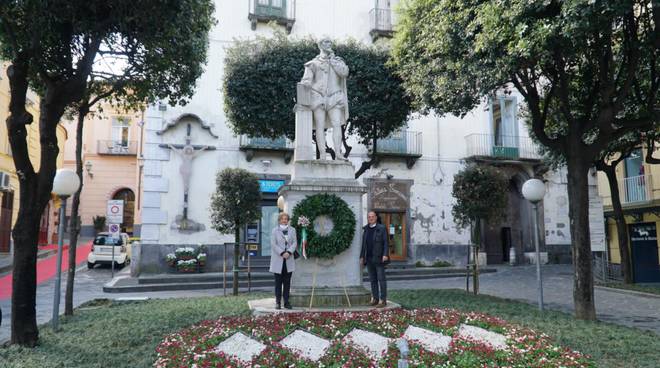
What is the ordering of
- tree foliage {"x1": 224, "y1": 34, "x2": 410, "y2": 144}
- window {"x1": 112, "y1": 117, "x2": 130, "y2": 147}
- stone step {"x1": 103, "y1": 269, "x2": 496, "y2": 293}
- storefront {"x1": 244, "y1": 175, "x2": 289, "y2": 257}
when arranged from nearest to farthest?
stone step {"x1": 103, "y1": 269, "x2": 496, "y2": 293} → tree foliage {"x1": 224, "y1": 34, "x2": 410, "y2": 144} → storefront {"x1": 244, "y1": 175, "x2": 289, "y2": 257} → window {"x1": 112, "y1": 117, "x2": 130, "y2": 147}

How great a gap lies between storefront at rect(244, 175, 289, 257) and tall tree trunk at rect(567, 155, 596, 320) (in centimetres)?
1419

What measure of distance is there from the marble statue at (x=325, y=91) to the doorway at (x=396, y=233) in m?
13.8

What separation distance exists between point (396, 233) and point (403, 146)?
4.15 m

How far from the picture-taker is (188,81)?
1149cm

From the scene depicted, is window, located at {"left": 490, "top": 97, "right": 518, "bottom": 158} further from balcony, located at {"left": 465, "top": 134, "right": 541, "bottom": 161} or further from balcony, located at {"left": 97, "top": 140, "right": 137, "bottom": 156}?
balcony, located at {"left": 97, "top": 140, "right": 137, "bottom": 156}

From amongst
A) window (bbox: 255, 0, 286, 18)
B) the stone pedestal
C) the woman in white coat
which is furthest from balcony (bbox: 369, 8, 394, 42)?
the woman in white coat

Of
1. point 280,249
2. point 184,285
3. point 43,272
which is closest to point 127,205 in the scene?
point 43,272

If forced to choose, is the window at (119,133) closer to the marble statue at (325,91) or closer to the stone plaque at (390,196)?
the stone plaque at (390,196)

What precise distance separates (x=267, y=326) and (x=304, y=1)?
1965 centimetres

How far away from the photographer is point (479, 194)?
42.3 feet

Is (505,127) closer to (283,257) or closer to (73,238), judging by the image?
(283,257)

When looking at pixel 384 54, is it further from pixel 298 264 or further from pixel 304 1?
pixel 298 264

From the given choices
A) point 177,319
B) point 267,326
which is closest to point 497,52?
point 267,326

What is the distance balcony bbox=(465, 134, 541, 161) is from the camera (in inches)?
956
